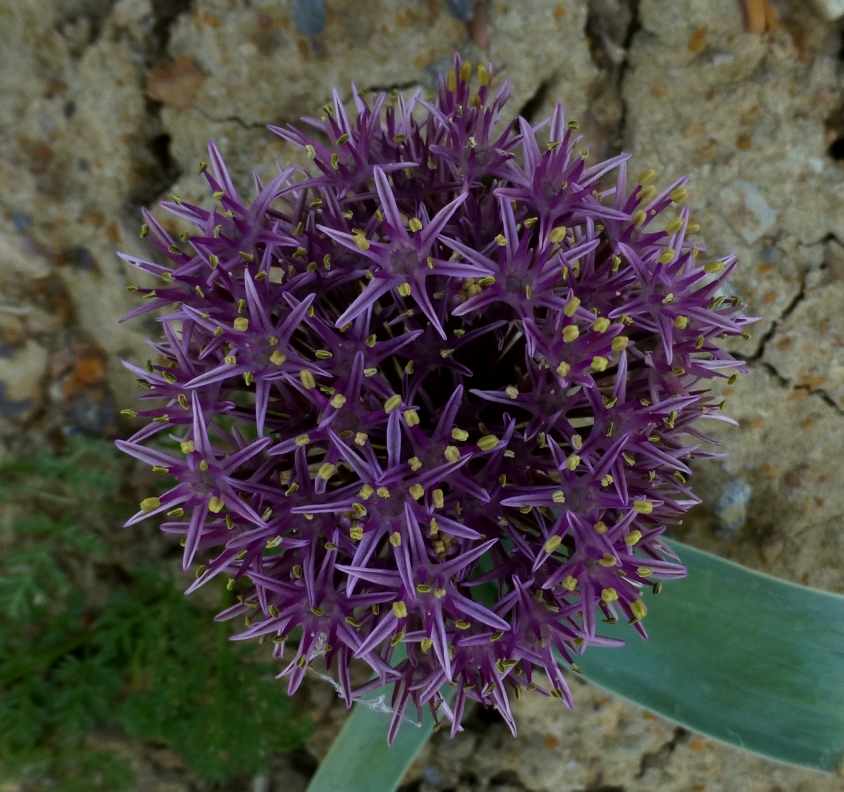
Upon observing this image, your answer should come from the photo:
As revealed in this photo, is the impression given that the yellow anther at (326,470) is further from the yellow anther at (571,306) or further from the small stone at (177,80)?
the small stone at (177,80)

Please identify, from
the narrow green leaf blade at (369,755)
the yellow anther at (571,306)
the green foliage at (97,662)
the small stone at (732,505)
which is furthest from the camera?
the small stone at (732,505)

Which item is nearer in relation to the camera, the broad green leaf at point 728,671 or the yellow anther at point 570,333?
the yellow anther at point 570,333

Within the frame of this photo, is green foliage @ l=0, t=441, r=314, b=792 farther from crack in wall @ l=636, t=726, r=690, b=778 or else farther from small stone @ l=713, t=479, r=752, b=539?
small stone @ l=713, t=479, r=752, b=539

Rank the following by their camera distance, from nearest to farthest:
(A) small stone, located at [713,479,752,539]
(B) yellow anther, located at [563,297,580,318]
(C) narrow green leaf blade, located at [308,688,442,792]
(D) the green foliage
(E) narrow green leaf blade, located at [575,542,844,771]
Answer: (B) yellow anther, located at [563,297,580,318]
(E) narrow green leaf blade, located at [575,542,844,771]
(C) narrow green leaf blade, located at [308,688,442,792]
(D) the green foliage
(A) small stone, located at [713,479,752,539]

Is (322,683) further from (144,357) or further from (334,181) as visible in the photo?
(334,181)

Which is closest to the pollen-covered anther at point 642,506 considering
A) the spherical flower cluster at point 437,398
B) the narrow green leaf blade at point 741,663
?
the spherical flower cluster at point 437,398

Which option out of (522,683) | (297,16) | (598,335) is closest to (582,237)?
(598,335)

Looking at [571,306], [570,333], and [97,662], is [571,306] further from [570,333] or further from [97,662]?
[97,662]

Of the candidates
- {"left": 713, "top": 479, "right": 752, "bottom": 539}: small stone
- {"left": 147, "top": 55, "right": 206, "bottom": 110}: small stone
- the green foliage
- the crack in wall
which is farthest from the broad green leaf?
{"left": 147, "top": 55, "right": 206, "bottom": 110}: small stone
